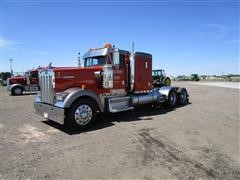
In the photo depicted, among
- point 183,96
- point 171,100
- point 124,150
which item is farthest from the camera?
point 183,96

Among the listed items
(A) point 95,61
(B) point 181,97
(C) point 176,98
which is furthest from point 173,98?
(A) point 95,61

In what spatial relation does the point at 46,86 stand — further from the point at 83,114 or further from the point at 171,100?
the point at 171,100

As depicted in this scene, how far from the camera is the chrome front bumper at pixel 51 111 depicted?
6484mm

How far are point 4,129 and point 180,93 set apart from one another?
846 cm

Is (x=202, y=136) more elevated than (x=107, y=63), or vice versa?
(x=107, y=63)

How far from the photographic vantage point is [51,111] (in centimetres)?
690

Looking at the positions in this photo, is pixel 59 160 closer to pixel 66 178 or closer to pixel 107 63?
pixel 66 178

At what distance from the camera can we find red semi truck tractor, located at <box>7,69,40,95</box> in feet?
65.0

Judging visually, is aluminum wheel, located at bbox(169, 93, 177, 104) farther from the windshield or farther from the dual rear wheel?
the windshield

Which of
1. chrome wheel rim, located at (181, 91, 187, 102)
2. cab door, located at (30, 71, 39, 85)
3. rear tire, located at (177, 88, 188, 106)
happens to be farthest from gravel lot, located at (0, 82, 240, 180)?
cab door, located at (30, 71, 39, 85)

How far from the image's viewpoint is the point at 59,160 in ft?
14.5

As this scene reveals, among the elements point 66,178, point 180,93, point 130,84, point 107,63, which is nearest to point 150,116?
point 130,84

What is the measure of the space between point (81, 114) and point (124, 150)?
2288 mm

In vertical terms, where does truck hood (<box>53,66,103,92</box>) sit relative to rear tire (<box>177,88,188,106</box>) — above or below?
above
